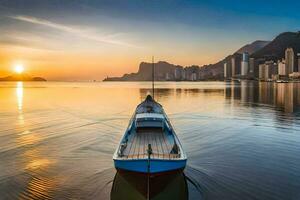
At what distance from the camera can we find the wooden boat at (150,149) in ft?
57.5

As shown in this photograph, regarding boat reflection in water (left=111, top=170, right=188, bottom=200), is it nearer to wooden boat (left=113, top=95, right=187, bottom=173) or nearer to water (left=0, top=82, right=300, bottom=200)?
water (left=0, top=82, right=300, bottom=200)

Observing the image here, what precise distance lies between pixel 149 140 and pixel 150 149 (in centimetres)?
670

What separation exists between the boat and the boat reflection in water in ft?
1.37

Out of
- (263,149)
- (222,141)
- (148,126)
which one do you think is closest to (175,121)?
(222,141)

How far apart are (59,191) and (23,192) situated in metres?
2.60

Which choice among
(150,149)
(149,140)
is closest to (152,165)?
(150,149)

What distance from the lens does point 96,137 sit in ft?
135

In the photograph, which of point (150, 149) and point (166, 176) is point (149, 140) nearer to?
point (150, 149)

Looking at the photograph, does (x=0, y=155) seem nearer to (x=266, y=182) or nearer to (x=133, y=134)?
(x=133, y=134)

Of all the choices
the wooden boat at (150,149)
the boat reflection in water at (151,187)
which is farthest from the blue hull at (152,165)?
the boat reflection in water at (151,187)

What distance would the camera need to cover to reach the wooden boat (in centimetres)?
1753

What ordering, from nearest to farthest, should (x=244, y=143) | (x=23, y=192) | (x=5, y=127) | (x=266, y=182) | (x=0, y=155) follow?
(x=23, y=192), (x=266, y=182), (x=0, y=155), (x=244, y=143), (x=5, y=127)

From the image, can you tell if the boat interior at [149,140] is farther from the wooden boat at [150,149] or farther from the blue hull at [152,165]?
the blue hull at [152,165]

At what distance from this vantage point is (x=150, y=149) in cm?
1822
